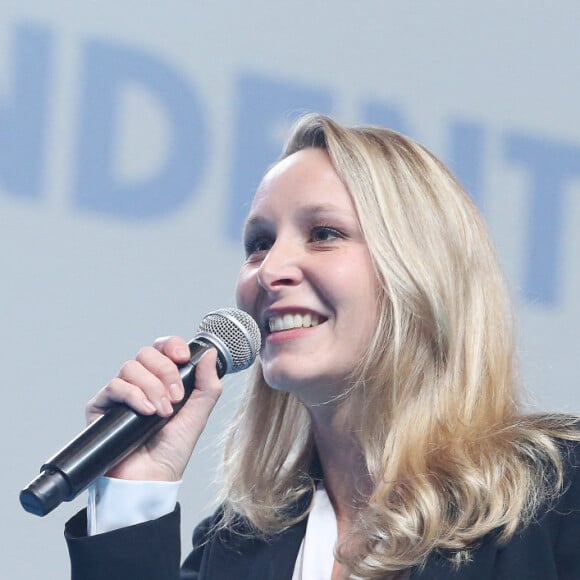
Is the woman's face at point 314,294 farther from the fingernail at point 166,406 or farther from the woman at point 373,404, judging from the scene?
the fingernail at point 166,406

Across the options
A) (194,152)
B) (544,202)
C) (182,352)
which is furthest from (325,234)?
(544,202)

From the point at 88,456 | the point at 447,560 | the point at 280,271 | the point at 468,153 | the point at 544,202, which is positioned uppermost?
the point at 468,153

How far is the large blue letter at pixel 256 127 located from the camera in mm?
2428

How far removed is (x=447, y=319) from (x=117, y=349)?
81 centimetres

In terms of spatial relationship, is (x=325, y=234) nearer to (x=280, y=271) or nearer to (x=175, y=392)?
(x=280, y=271)

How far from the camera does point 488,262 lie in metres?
1.83

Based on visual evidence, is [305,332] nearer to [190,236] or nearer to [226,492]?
[226,492]

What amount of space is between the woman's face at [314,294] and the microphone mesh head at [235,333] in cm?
10

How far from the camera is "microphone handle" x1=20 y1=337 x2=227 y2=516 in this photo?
1.26 meters

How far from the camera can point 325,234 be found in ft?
5.64

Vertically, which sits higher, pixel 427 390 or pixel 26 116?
pixel 26 116

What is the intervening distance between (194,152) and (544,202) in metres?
0.92

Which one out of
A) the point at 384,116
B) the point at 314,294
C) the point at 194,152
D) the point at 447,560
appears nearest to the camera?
the point at 447,560

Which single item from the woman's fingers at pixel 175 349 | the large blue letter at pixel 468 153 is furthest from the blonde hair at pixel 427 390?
the large blue letter at pixel 468 153
